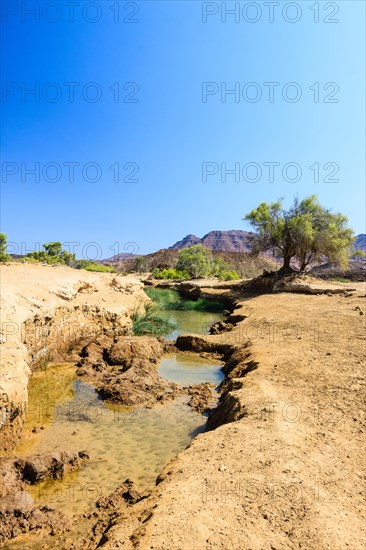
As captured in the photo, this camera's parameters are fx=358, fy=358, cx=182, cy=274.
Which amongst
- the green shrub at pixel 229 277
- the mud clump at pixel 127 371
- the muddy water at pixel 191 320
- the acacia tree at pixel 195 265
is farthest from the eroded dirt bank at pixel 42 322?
the acacia tree at pixel 195 265

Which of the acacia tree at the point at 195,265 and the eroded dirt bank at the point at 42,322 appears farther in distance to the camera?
the acacia tree at the point at 195,265

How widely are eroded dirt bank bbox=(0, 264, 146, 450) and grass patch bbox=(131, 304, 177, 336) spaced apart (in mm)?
451

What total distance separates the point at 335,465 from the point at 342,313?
30.5 feet

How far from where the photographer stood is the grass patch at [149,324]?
12413 millimetres

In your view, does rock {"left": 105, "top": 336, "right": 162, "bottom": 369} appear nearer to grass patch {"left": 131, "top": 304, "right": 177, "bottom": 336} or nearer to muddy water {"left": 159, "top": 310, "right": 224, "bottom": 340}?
grass patch {"left": 131, "top": 304, "right": 177, "bottom": 336}

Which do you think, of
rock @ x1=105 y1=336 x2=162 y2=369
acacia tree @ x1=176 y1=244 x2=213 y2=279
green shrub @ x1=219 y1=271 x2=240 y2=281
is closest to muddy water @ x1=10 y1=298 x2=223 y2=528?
rock @ x1=105 y1=336 x2=162 y2=369

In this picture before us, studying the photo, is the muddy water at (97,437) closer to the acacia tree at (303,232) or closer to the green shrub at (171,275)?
the acacia tree at (303,232)

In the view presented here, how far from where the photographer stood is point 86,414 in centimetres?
579

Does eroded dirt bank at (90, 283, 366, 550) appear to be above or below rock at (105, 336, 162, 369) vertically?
above

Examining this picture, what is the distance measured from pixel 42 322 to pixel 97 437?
3.48 meters

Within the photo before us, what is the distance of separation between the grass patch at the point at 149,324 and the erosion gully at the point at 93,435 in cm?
466

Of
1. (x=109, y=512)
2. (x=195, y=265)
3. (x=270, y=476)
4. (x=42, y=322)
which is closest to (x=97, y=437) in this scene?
(x=109, y=512)

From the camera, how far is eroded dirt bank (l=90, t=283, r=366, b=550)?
2441mm

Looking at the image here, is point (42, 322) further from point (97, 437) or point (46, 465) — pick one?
point (46, 465)
